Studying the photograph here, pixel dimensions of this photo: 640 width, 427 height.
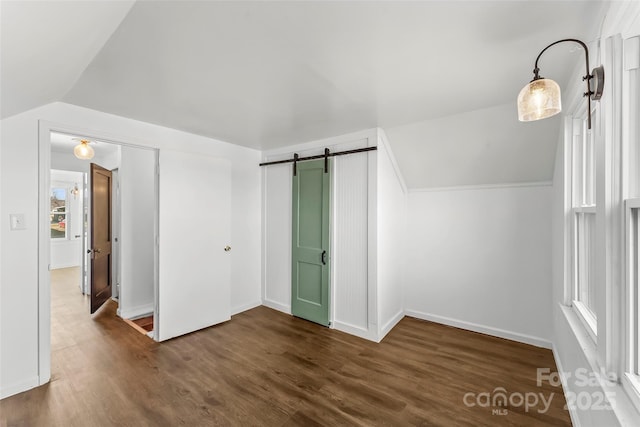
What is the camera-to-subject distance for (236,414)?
1870 millimetres

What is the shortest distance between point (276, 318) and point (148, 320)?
1.82 metres

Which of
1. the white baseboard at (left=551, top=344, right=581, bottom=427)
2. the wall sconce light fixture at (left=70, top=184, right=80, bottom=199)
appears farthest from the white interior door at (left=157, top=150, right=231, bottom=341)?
the wall sconce light fixture at (left=70, top=184, right=80, bottom=199)

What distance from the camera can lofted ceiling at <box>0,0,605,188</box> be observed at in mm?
1233

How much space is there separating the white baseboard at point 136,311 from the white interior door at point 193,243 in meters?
1.17

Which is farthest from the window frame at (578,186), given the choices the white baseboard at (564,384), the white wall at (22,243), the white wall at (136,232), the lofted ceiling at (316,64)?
the white wall at (136,232)

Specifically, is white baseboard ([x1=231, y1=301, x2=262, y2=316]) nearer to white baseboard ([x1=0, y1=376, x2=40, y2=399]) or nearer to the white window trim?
white baseboard ([x1=0, y1=376, x2=40, y2=399])

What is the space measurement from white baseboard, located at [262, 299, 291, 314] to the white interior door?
66cm

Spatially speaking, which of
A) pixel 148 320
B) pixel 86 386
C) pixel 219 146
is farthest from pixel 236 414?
pixel 219 146

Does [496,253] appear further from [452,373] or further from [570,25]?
[570,25]

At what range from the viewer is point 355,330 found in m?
3.11

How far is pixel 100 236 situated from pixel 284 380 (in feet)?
11.9

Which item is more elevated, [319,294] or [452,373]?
[319,294]

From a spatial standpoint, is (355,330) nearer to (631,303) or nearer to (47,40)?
(631,303)

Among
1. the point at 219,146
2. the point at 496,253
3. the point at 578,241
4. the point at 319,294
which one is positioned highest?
the point at 219,146
